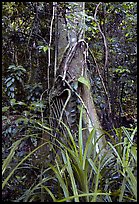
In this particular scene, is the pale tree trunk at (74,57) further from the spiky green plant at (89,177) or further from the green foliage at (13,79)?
the spiky green plant at (89,177)

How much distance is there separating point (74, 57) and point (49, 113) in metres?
0.38

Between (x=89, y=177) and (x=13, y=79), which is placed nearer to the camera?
(x=89, y=177)

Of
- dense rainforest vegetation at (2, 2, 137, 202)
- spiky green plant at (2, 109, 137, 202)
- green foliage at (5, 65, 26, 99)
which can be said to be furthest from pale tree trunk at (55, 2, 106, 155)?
spiky green plant at (2, 109, 137, 202)

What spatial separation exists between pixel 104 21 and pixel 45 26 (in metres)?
0.58

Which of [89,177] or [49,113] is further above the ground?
[49,113]

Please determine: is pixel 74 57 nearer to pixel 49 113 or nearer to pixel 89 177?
pixel 49 113

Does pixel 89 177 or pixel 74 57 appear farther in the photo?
pixel 74 57

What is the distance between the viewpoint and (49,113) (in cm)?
159

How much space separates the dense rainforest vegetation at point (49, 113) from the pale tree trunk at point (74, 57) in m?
0.06

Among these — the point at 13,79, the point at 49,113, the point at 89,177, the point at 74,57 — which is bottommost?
the point at 89,177

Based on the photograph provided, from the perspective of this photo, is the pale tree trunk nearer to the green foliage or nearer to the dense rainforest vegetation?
the dense rainforest vegetation

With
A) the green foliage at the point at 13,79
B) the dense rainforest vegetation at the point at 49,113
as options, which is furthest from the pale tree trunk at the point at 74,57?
the green foliage at the point at 13,79

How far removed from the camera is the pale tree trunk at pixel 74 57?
1602 millimetres

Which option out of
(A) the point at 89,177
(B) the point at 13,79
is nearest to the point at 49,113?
(B) the point at 13,79
